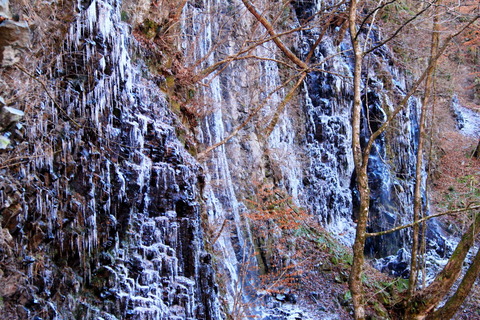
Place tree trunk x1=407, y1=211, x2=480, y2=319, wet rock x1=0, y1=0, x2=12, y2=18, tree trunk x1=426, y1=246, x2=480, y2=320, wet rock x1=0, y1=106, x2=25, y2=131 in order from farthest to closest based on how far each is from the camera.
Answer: tree trunk x1=407, y1=211, x2=480, y2=319, tree trunk x1=426, y1=246, x2=480, y2=320, wet rock x1=0, y1=106, x2=25, y2=131, wet rock x1=0, y1=0, x2=12, y2=18

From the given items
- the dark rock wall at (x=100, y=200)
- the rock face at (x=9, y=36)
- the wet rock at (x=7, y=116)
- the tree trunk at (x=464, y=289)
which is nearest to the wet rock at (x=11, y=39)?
the rock face at (x=9, y=36)

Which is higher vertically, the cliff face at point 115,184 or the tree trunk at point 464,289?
the cliff face at point 115,184

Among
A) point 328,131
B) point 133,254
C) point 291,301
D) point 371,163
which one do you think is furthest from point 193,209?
point 371,163

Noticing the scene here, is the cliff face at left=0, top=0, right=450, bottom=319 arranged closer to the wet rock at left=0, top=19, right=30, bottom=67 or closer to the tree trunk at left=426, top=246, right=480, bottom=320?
the wet rock at left=0, top=19, right=30, bottom=67

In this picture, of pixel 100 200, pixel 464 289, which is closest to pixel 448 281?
pixel 464 289

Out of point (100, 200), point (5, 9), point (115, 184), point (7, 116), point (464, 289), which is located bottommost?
point (464, 289)

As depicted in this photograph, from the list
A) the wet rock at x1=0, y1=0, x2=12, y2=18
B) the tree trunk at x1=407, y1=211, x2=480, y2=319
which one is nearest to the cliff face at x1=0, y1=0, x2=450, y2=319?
the wet rock at x1=0, y1=0, x2=12, y2=18

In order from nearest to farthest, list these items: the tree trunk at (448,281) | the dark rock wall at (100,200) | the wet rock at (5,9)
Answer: the wet rock at (5,9), the dark rock wall at (100,200), the tree trunk at (448,281)

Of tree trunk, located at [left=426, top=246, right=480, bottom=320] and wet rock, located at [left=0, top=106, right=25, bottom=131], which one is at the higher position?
wet rock, located at [left=0, top=106, right=25, bottom=131]

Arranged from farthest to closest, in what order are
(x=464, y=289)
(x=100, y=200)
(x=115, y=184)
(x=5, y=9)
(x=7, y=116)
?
(x=464, y=289), (x=115, y=184), (x=100, y=200), (x=7, y=116), (x=5, y=9)

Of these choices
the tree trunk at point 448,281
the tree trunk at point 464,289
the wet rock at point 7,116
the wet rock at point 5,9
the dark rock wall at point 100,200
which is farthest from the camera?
the tree trunk at point 448,281

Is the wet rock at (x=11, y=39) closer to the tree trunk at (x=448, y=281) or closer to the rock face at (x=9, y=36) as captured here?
the rock face at (x=9, y=36)

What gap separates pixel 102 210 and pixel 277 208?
20.3 ft

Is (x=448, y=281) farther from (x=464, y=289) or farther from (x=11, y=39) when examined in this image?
(x=11, y=39)
